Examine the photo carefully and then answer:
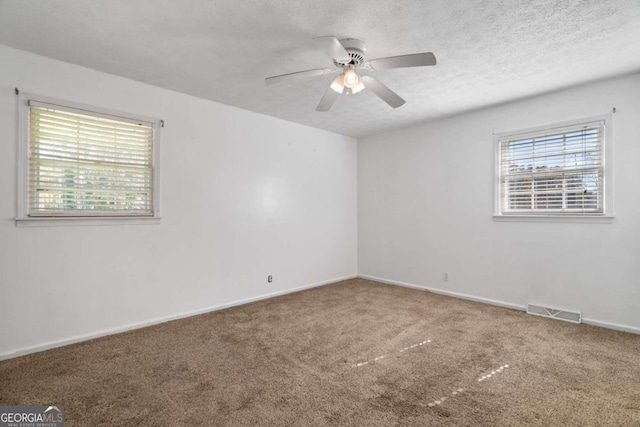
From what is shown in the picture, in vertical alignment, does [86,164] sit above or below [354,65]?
below

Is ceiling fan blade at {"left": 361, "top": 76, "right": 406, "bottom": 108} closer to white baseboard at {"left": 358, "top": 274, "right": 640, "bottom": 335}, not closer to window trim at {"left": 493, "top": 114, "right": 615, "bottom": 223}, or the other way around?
window trim at {"left": 493, "top": 114, "right": 615, "bottom": 223}

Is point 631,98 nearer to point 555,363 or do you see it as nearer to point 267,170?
point 555,363

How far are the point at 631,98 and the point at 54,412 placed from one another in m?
5.53

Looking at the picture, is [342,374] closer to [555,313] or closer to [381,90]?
[381,90]

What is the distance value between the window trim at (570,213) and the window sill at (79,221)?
4.25m

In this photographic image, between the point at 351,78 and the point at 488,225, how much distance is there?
2903mm

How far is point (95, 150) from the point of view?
3.02 m

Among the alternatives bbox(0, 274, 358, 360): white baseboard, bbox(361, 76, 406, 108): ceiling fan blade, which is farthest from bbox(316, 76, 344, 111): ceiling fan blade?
bbox(0, 274, 358, 360): white baseboard

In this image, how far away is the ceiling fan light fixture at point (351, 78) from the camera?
2.43 metres

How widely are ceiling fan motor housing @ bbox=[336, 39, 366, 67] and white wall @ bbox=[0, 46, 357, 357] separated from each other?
208 cm

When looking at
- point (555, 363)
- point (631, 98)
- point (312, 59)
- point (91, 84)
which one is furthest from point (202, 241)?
point (631, 98)

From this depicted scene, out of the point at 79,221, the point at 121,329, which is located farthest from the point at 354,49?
the point at 121,329

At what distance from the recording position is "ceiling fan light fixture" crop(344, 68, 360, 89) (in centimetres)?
243

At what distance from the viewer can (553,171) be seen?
360 cm
